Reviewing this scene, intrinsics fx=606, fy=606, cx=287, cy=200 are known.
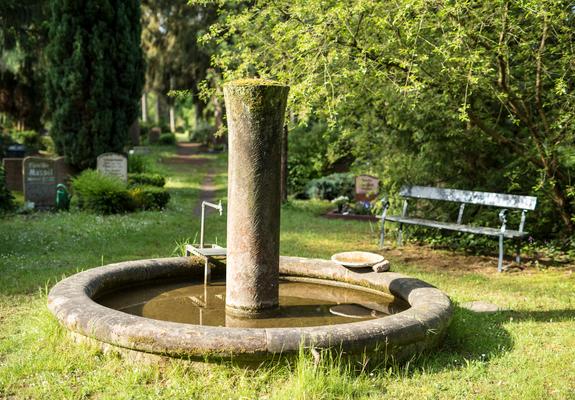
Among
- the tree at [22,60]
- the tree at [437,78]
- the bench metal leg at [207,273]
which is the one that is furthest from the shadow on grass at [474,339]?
the tree at [22,60]

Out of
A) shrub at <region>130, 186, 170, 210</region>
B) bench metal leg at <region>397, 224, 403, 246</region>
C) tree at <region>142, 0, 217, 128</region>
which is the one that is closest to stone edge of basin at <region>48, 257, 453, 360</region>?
bench metal leg at <region>397, 224, 403, 246</region>

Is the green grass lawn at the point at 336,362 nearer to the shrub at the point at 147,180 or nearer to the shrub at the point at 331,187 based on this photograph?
the shrub at the point at 147,180

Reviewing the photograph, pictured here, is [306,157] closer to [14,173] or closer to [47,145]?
[14,173]

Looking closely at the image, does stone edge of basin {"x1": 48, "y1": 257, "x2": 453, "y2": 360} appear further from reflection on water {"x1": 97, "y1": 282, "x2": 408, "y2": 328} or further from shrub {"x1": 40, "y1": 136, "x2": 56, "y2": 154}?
shrub {"x1": 40, "y1": 136, "x2": 56, "y2": 154}

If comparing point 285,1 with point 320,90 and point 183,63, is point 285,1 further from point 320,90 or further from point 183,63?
point 183,63

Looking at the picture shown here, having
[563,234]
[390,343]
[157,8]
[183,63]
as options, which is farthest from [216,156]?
[390,343]

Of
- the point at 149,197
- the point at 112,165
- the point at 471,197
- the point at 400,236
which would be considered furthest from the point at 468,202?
the point at 112,165

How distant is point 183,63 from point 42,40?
6795 mm

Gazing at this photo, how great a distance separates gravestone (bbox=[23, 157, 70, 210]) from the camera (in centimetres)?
1349

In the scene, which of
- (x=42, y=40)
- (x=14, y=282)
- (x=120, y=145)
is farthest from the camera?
(x=42, y=40)

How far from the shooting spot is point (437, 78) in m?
8.13

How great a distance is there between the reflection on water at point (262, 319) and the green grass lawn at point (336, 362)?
75 cm

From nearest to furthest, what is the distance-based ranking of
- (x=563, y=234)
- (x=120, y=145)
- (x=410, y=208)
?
(x=563, y=234) < (x=410, y=208) < (x=120, y=145)

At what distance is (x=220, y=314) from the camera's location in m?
5.29
